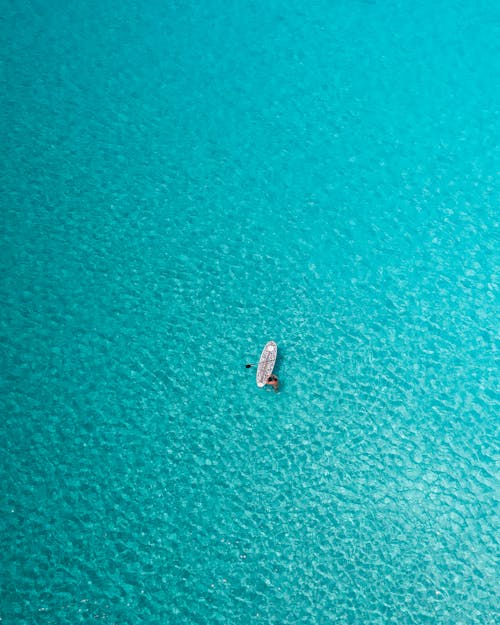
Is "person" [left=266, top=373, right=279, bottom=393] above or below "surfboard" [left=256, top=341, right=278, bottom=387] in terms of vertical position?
below

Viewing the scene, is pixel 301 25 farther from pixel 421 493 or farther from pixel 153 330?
pixel 421 493

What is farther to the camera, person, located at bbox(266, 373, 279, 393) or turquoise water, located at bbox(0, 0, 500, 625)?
person, located at bbox(266, 373, 279, 393)

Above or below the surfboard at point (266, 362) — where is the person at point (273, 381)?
below

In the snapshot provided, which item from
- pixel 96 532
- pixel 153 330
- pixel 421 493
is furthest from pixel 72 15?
pixel 421 493

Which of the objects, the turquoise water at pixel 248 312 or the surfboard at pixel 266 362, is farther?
the surfboard at pixel 266 362

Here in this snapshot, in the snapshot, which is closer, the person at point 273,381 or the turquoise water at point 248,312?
the turquoise water at point 248,312

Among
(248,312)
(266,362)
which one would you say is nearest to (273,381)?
(266,362)
